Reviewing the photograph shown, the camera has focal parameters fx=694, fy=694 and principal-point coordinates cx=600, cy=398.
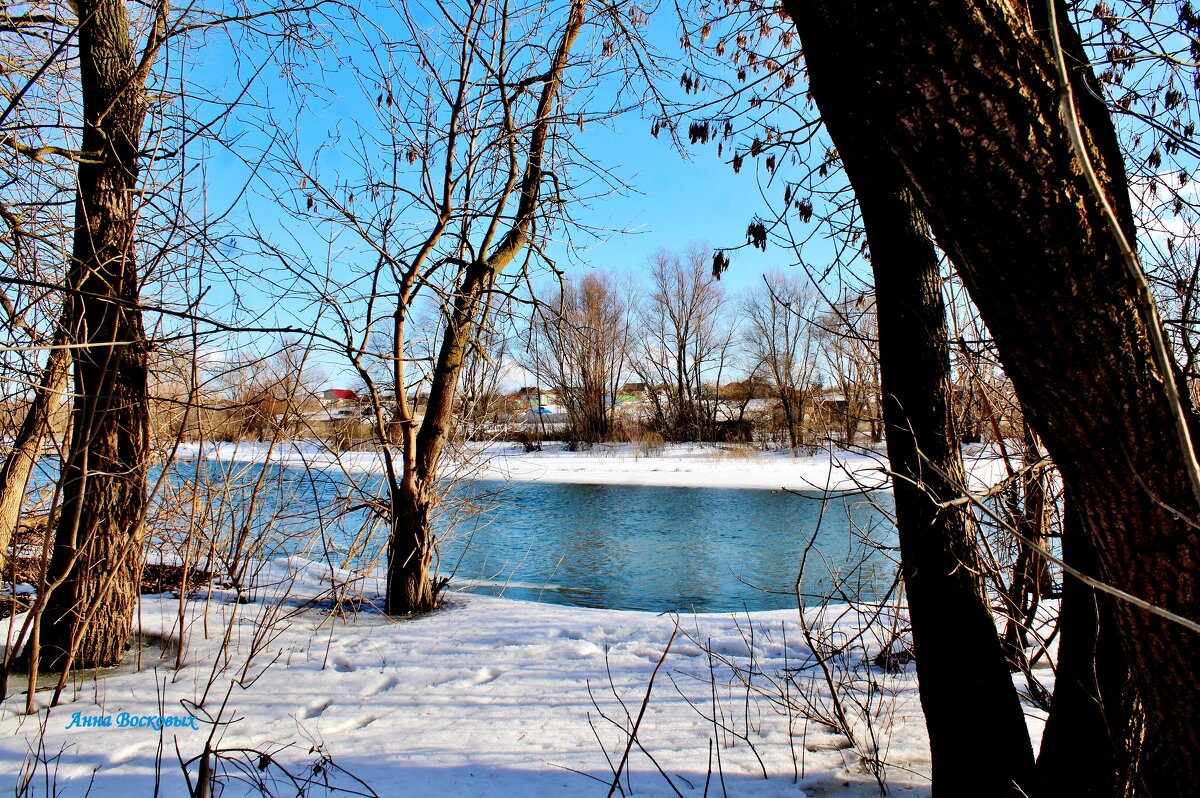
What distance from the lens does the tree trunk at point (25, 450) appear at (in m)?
4.06

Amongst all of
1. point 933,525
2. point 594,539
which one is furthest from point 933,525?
point 594,539

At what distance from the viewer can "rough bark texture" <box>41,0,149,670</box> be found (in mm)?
3881

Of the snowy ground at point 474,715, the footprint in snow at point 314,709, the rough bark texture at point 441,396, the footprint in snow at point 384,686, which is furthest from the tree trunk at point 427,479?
the footprint in snow at point 314,709

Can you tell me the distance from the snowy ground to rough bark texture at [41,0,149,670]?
0.39m

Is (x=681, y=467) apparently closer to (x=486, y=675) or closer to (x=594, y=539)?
(x=594, y=539)

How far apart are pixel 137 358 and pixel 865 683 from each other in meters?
4.54

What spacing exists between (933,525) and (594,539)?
9.45 m

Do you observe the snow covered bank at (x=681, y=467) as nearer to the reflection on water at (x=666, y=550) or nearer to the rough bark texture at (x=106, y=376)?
the reflection on water at (x=666, y=550)

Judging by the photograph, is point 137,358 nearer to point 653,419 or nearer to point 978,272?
point 978,272

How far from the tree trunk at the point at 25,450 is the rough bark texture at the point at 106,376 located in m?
0.19

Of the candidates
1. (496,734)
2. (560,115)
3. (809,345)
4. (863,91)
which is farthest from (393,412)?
(809,345)

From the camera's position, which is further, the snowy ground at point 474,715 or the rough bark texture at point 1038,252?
the snowy ground at point 474,715

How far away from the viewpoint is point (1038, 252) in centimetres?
138

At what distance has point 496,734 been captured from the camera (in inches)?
118
